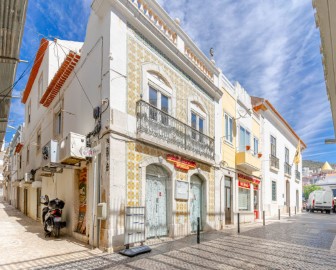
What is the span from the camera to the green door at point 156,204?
9.62 m

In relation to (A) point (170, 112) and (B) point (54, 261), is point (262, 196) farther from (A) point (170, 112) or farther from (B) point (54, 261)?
(B) point (54, 261)

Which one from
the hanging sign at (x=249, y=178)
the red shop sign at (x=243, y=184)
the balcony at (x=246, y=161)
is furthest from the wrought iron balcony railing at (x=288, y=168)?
the balcony at (x=246, y=161)

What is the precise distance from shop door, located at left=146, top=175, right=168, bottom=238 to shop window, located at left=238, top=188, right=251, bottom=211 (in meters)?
7.78

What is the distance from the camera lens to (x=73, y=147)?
8.73 m

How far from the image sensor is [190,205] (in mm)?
11820

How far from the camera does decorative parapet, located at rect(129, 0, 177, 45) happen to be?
979 centimetres

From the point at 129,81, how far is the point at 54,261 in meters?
5.42

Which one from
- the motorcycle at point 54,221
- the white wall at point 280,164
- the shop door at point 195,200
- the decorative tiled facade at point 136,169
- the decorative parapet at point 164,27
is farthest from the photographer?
the white wall at point 280,164

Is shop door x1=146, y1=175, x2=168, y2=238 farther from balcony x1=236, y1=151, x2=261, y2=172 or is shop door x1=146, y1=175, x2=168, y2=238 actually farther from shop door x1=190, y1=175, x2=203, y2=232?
balcony x1=236, y1=151, x2=261, y2=172

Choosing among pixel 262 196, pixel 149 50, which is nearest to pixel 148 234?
pixel 149 50

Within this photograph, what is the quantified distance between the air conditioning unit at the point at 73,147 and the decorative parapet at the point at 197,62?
617 cm

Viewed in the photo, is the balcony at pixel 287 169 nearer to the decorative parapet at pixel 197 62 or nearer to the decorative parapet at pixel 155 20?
the decorative parapet at pixel 197 62

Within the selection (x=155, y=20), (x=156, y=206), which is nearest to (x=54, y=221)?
(x=156, y=206)

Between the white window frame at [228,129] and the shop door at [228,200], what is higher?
the white window frame at [228,129]
